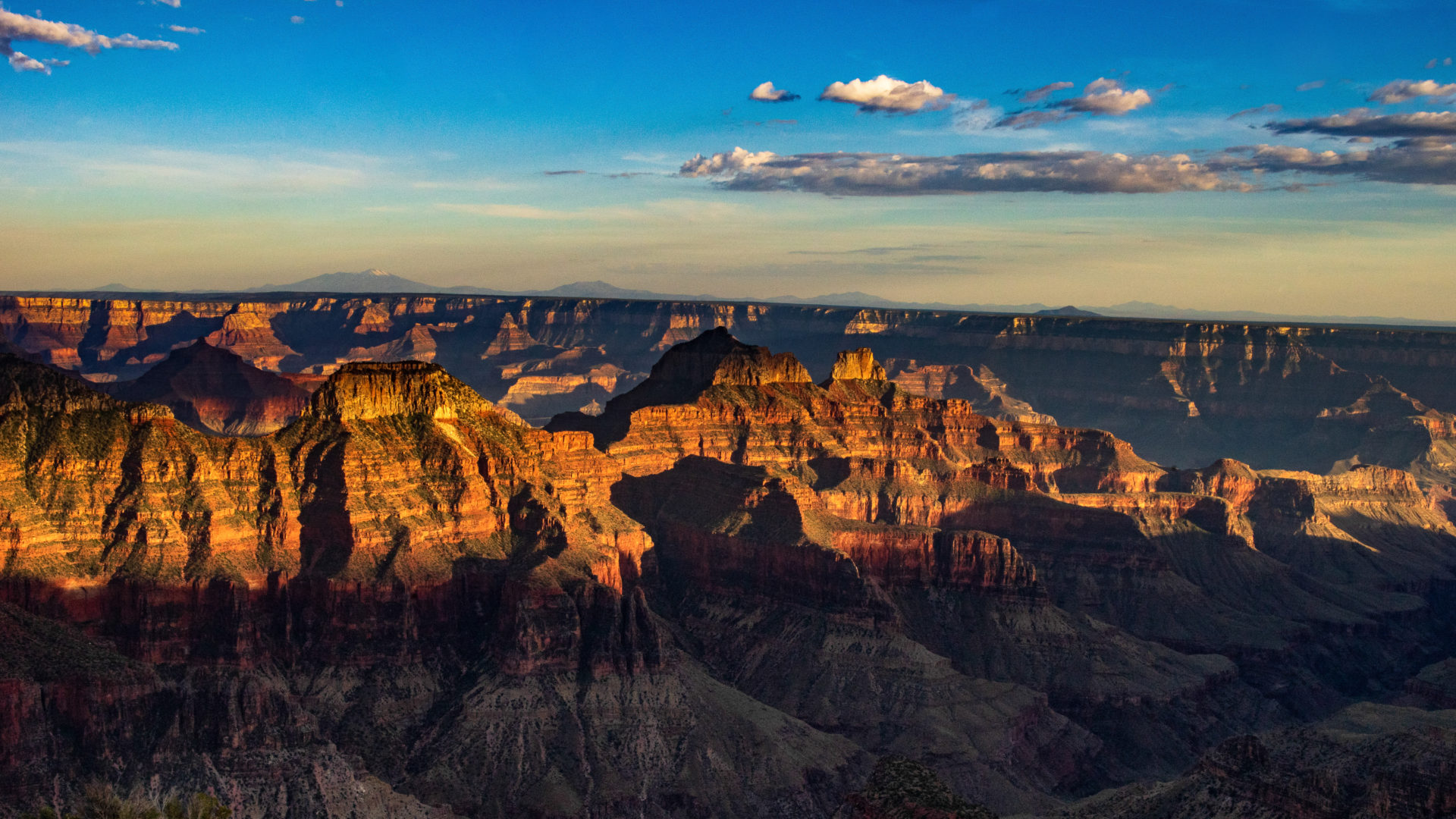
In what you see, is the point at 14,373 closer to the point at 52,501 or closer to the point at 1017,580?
the point at 52,501

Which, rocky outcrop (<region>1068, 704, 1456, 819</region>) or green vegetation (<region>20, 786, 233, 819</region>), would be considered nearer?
green vegetation (<region>20, 786, 233, 819</region>)

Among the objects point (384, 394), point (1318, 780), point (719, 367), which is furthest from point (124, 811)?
point (719, 367)

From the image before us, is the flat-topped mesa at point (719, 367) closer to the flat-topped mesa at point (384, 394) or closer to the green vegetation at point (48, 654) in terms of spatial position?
the flat-topped mesa at point (384, 394)

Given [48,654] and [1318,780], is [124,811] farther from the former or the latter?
[1318,780]

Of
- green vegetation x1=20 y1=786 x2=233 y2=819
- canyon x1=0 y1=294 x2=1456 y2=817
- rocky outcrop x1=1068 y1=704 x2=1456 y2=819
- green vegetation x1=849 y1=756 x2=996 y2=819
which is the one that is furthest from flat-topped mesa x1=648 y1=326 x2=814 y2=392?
green vegetation x1=20 y1=786 x2=233 y2=819

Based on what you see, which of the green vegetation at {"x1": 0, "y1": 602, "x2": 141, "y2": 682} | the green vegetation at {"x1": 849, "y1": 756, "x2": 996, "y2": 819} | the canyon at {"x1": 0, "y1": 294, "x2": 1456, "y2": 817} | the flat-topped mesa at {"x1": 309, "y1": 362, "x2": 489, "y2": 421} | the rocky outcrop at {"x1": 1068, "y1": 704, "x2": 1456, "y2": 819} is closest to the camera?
the rocky outcrop at {"x1": 1068, "y1": 704, "x2": 1456, "y2": 819}

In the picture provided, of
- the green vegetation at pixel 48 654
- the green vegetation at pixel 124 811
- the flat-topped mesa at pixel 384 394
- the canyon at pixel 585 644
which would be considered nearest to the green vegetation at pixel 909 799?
the canyon at pixel 585 644

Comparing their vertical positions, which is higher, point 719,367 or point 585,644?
point 719,367

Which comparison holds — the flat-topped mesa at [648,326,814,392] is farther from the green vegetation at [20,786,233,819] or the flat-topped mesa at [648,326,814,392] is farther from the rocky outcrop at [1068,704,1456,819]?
the green vegetation at [20,786,233,819]
